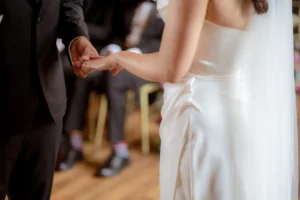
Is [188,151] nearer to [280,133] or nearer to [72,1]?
[280,133]

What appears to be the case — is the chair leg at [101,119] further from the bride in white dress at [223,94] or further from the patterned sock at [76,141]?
the bride in white dress at [223,94]

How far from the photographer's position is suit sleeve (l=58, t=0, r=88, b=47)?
159cm

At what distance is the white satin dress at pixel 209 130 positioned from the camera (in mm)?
1430

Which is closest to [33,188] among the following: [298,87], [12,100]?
[12,100]

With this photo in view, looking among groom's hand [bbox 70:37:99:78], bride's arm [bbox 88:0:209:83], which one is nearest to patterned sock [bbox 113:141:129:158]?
groom's hand [bbox 70:37:99:78]

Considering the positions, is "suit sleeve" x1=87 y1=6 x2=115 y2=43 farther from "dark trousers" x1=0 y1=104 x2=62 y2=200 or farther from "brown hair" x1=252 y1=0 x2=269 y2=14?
"brown hair" x1=252 y1=0 x2=269 y2=14

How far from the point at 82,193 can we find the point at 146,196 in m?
0.34

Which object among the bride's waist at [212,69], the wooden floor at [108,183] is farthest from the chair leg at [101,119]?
the bride's waist at [212,69]

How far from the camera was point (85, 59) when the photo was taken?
5.20 ft

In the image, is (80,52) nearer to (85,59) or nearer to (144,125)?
(85,59)

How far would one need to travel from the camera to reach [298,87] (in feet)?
12.6

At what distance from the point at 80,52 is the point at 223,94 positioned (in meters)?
0.50

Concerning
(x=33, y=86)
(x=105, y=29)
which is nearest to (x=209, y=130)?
(x=33, y=86)

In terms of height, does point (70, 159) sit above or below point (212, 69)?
below
